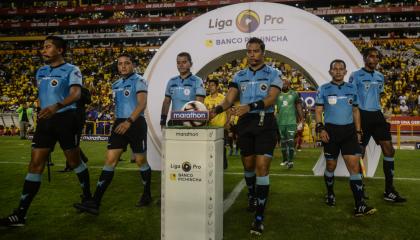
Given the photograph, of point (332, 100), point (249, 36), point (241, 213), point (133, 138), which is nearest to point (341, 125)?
point (332, 100)

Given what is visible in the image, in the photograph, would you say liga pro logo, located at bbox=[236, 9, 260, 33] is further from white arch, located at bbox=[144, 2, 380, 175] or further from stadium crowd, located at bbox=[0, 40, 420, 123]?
stadium crowd, located at bbox=[0, 40, 420, 123]

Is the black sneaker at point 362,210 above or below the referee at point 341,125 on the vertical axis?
below

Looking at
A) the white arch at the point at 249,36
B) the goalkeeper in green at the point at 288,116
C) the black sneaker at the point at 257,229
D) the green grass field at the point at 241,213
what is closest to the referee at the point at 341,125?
the green grass field at the point at 241,213

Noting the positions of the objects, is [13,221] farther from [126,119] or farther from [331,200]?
[331,200]

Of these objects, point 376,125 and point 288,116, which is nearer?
point 376,125

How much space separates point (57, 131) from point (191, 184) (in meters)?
1.83

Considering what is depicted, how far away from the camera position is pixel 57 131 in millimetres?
4203

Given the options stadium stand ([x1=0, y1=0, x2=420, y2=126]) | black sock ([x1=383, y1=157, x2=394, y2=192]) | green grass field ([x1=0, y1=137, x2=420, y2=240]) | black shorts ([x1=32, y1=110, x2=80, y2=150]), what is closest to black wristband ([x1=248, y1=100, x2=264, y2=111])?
green grass field ([x1=0, y1=137, x2=420, y2=240])

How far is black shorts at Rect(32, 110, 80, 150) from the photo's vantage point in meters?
4.15

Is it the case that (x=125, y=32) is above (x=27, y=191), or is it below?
above

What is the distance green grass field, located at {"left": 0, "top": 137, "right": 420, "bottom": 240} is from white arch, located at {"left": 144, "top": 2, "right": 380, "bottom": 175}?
1.78m

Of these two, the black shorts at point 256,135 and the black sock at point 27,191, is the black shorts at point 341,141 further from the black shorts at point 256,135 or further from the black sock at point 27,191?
the black sock at point 27,191

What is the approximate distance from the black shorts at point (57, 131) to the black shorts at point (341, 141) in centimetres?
308

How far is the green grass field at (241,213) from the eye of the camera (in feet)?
12.6
